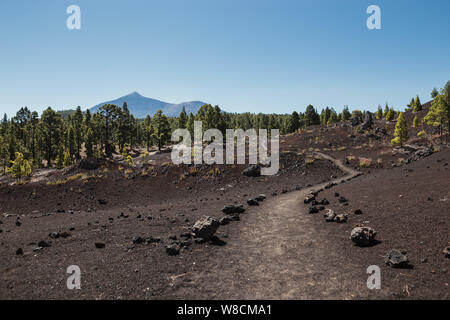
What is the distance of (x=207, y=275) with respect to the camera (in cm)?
850

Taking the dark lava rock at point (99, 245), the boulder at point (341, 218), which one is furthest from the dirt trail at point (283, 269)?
the dark lava rock at point (99, 245)

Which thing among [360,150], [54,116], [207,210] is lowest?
[207,210]

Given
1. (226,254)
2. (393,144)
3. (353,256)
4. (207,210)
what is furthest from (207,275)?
(393,144)

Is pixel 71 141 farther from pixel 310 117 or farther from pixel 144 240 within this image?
pixel 310 117

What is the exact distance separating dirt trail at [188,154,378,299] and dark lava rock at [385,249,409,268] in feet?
3.54

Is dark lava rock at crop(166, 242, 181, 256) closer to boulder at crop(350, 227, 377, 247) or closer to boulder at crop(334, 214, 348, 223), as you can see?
boulder at crop(350, 227, 377, 247)

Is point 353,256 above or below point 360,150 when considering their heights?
below

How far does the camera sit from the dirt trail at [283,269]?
7367 millimetres

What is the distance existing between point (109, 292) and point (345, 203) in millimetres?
14981

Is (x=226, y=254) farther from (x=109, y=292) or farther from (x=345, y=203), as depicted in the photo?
(x=345, y=203)

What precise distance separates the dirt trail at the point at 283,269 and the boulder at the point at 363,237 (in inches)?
51.2

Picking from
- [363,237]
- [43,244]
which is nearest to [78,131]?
[43,244]

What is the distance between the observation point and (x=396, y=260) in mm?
8234

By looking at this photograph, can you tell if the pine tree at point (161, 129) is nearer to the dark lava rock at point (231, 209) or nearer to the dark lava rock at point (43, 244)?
the dark lava rock at point (231, 209)
